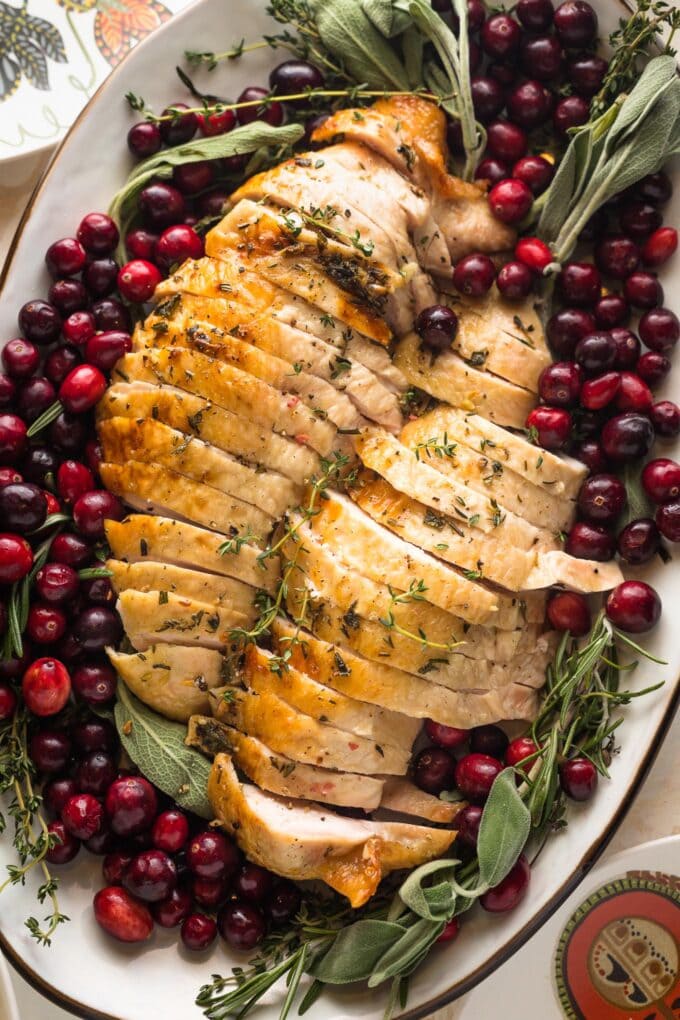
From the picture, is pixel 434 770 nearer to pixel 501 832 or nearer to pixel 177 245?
pixel 501 832

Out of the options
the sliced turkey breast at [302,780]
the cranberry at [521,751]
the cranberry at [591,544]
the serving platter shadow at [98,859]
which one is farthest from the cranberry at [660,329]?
the sliced turkey breast at [302,780]

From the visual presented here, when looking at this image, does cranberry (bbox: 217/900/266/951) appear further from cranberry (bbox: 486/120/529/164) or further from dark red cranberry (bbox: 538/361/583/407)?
cranberry (bbox: 486/120/529/164)

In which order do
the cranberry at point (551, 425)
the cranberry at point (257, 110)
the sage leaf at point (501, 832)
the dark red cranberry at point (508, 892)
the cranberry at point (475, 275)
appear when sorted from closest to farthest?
1. the sage leaf at point (501, 832)
2. the dark red cranberry at point (508, 892)
3. the cranberry at point (551, 425)
4. the cranberry at point (475, 275)
5. the cranberry at point (257, 110)

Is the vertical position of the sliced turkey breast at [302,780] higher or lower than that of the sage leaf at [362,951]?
higher

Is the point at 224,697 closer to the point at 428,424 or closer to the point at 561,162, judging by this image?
the point at 428,424

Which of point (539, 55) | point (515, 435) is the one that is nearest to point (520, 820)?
point (515, 435)

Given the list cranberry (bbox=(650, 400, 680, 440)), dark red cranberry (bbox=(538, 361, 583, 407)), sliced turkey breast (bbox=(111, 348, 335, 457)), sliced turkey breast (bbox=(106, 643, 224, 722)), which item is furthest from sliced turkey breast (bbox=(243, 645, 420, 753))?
cranberry (bbox=(650, 400, 680, 440))

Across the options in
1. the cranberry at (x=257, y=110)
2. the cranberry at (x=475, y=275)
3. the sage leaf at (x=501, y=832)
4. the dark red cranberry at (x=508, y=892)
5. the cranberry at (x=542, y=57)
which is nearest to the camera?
the sage leaf at (x=501, y=832)

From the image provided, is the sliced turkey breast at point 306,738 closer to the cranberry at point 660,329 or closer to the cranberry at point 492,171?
the cranberry at point 660,329
